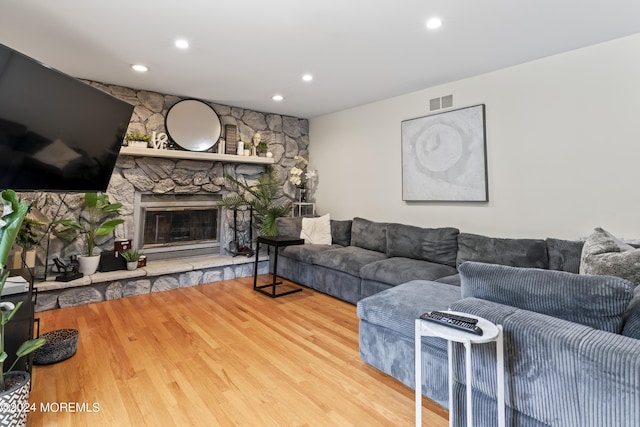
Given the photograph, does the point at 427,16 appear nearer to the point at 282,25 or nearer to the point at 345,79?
the point at 282,25

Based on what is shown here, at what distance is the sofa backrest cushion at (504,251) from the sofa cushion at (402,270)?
0.84 ft

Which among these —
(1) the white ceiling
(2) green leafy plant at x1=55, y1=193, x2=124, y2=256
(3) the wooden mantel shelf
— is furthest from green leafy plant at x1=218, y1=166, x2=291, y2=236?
(1) the white ceiling

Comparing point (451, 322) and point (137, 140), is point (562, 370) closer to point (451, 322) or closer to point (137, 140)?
point (451, 322)

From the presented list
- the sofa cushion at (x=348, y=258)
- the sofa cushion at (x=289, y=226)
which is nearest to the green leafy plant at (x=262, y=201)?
the sofa cushion at (x=289, y=226)

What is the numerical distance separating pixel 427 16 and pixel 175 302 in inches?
138

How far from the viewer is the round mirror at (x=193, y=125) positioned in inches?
164

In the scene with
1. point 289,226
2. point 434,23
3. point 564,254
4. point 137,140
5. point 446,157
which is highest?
point 434,23

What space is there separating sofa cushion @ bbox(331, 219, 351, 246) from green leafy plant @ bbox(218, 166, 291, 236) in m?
0.81

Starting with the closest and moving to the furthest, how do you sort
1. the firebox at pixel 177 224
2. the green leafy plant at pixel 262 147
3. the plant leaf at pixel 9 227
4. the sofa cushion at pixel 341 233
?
1. the plant leaf at pixel 9 227
2. the firebox at pixel 177 224
3. the sofa cushion at pixel 341 233
4. the green leafy plant at pixel 262 147

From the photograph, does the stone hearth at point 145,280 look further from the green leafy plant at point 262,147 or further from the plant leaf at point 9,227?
the plant leaf at point 9,227

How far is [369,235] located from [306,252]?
32.6 inches

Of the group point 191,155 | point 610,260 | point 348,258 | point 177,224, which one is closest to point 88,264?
point 177,224

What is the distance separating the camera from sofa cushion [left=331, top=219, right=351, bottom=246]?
14.2ft

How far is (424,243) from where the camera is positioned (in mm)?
3402
